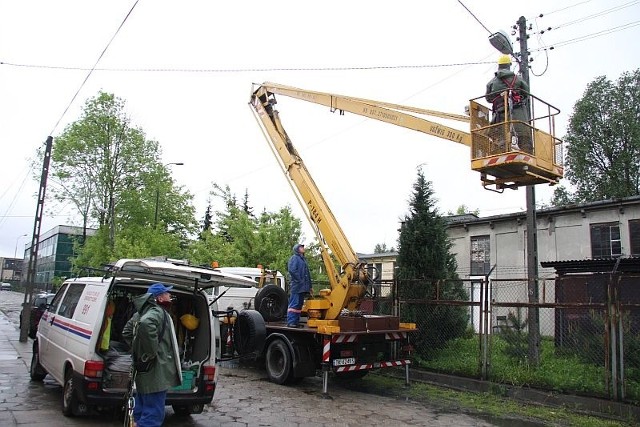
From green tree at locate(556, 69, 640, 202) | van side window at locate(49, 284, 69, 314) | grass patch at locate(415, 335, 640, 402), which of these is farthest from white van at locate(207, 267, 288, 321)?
green tree at locate(556, 69, 640, 202)

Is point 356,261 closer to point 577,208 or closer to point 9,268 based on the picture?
point 577,208

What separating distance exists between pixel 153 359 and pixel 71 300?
340 cm

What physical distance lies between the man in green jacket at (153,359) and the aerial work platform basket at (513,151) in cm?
566

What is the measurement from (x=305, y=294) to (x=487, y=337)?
12.4ft

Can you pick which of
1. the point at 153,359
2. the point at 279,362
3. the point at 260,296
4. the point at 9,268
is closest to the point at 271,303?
the point at 260,296

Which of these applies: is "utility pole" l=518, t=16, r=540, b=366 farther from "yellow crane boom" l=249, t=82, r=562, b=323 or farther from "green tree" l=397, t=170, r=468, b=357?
"green tree" l=397, t=170, r=468, b=357

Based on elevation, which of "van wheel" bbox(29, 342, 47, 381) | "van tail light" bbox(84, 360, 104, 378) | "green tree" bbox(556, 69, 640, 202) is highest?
"green tree" bbox(556, 69, 640, 202)

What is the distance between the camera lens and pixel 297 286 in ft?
35.8

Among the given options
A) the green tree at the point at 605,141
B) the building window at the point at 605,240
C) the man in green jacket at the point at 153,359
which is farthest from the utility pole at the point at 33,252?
the green tree at the point at 605,141

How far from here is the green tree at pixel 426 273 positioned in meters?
12.1

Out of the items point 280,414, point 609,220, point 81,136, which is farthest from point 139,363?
point 81,136

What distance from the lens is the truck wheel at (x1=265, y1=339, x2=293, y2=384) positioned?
10303 mm

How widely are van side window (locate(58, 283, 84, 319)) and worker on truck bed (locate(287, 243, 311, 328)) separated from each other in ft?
14.2

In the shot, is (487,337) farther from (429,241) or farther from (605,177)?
(605,177)
